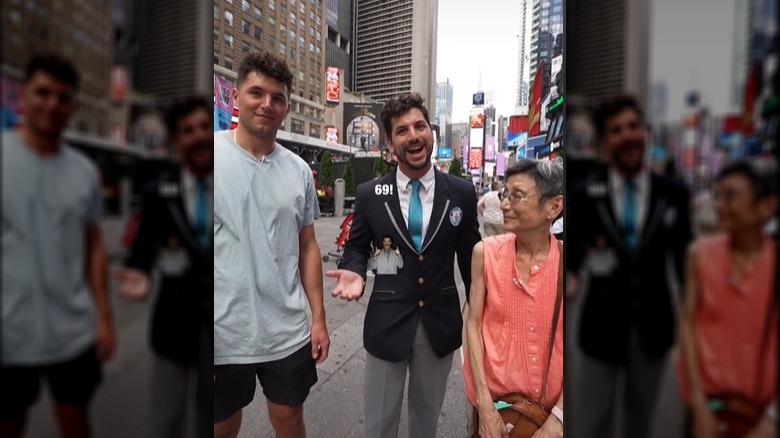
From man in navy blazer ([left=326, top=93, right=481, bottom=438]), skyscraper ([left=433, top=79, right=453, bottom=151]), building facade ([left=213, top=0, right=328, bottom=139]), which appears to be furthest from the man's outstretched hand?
skyscraper ([left=433, top=79, right=453, bottom=151])

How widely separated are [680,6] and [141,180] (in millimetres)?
616

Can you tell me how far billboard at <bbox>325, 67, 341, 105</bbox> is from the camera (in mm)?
1396

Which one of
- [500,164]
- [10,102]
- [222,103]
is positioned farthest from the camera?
[500,164]

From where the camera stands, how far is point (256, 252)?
1.23m

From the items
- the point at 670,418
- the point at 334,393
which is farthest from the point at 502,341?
the point at 670,418

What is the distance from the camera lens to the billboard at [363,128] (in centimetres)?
137

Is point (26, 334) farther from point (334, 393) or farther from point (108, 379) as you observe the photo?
point (334, 393)

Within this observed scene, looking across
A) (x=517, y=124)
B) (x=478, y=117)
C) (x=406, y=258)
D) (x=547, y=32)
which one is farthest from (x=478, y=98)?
(x=406, y=258)

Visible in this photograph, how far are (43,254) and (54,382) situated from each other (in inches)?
5.2

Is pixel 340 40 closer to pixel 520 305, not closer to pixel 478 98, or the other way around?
pixel 478 98

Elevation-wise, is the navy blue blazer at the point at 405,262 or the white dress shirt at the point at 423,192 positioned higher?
the white dress shirt at the point at 423,192

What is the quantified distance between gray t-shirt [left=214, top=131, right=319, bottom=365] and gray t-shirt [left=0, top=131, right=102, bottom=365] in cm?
83

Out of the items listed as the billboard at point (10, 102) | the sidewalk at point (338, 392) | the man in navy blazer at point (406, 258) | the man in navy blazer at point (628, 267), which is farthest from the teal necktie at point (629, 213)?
the sidewalk at point (338, 392)

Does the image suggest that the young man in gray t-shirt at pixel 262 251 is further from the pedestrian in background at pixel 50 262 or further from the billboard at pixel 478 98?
the pedestrian in background at pixel 50 262
